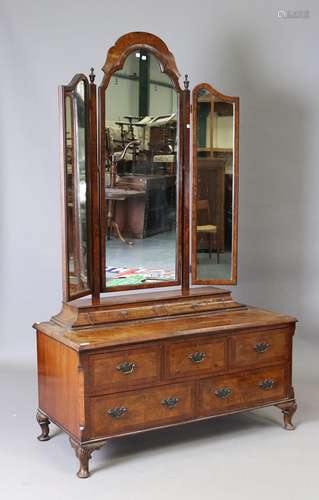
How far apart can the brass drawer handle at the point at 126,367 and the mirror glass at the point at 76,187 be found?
46 centimetres

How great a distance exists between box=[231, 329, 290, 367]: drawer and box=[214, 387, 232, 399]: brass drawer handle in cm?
12

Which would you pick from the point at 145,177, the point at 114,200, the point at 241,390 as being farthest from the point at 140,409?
the point at 145,177

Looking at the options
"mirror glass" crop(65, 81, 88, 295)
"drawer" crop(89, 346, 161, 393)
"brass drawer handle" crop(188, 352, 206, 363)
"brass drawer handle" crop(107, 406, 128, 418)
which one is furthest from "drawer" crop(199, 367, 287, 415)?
"mirror glass" crop(65, 81, 88, 295)

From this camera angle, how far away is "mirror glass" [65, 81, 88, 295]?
347 centimetres

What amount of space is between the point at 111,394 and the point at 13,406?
3.29 feet

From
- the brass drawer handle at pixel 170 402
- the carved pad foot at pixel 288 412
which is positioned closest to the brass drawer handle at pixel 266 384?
the carved pad foot at pixel 288 412

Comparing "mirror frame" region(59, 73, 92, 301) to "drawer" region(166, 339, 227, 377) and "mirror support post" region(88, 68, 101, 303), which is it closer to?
"mirror support post" region(88, 68, 101, 303)

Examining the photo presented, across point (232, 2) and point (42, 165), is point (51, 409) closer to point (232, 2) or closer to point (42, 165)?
point (42, 165)

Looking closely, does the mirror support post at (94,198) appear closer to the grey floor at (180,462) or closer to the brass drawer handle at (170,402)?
the brass drawer handle at (170,402)

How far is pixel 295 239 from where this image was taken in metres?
4.96

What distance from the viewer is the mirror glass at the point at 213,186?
3.89 metres

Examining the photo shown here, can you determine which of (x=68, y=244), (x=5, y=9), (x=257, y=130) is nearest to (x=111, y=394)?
(x=68, y=244)

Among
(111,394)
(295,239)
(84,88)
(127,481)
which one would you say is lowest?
(127,481)

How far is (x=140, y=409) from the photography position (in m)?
3.38
